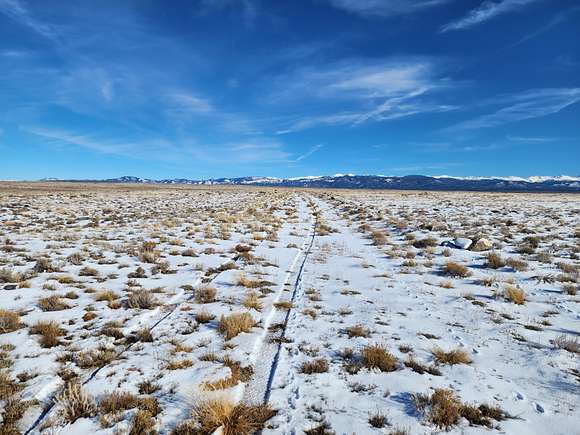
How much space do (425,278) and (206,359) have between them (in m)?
7.66

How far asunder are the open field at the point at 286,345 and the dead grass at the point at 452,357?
0.10 feet

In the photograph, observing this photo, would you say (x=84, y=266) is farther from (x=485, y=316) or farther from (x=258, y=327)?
(x=485, y=316)

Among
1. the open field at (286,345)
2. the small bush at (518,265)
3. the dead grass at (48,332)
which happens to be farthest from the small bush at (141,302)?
the small bush at (518,265)

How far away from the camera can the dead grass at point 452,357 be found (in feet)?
18.5

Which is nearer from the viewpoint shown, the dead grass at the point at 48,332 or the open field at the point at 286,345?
the open field at the point at 286,345

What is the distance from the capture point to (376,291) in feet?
31.2

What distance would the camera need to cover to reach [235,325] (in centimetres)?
662

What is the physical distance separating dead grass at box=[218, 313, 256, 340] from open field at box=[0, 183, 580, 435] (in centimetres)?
3

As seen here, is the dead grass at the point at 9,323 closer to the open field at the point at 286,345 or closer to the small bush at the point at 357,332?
the open field at the point at 286,345

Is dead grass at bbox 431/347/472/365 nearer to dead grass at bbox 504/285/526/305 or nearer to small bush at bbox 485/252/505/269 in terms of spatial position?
dead grass at bbox 504/285/526/305

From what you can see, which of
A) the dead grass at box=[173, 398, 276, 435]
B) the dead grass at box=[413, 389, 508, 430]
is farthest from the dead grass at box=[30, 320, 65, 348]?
the dead grass at box=[413, 389, 508, 430]

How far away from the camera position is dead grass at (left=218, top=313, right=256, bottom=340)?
6.49 m

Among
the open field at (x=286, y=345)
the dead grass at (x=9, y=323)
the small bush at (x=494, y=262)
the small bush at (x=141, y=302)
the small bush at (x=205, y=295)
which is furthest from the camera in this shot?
the small bush at (x=494, y=262)

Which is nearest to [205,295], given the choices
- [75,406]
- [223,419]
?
[75,406]
